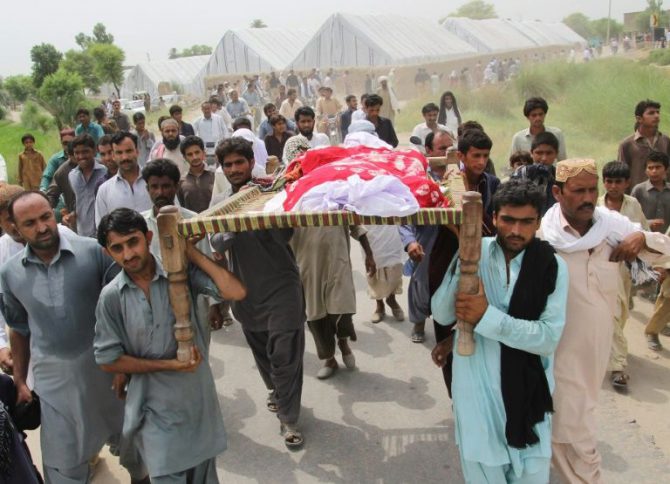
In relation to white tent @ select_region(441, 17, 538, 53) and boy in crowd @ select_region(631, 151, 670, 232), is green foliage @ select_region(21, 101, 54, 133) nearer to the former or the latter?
white tent @ select_region(441, 17, 538, 53)

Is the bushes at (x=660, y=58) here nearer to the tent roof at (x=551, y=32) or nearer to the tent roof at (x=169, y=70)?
the tent roof at (x=551, y=32)

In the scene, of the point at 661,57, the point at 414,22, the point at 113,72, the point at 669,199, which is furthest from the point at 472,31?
the point at 669,199

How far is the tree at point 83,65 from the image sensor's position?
2104 inches

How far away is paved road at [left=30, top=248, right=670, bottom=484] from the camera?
3678 mm

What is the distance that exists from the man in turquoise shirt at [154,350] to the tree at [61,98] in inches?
1027

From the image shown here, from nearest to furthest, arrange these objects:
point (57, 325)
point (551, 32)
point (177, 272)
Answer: point (177, 272) < point (57, 325) < point (551, 32)

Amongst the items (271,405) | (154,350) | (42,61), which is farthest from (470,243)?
(42,61)

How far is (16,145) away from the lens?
2666 cm

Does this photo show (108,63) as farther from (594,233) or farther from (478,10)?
(478,10)

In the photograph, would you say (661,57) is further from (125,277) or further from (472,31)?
(125,277)

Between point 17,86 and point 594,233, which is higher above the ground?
point 17,86

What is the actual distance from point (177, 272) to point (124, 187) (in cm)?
269

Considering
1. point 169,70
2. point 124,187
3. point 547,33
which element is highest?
point 547,33

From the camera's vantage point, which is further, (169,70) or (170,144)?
(169,70)
